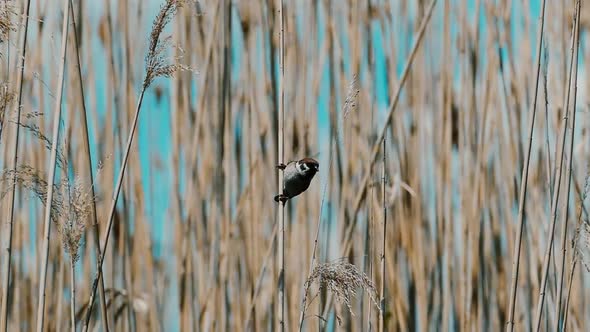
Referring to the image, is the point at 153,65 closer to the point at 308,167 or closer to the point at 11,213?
the point at 11,213

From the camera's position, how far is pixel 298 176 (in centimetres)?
184

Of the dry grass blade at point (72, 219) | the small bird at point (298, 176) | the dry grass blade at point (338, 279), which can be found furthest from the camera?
the small bird at point (298, 176)

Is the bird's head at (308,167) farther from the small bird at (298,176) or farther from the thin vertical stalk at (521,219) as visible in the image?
the thin vertical stalk at (521,219)

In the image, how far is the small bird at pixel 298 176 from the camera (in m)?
1.82

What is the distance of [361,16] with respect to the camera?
93.6 inches

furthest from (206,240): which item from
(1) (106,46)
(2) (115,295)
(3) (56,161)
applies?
(3) (56,161)

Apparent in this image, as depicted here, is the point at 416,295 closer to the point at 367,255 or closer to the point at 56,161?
the point at 367,255

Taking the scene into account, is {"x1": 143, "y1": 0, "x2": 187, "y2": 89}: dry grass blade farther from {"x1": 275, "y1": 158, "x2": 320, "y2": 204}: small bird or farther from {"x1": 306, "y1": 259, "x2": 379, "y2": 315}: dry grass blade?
{"x1": 275, "y1": 158, "x2": 320, "y2": 204}: small bird

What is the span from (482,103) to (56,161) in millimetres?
1498

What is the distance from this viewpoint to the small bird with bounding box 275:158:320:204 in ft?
5.97

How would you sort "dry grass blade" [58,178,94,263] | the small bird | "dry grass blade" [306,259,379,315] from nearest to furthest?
"dry grass blade" [58,178,94,263], "dry grass blade" [306,259,379,315], the small bird

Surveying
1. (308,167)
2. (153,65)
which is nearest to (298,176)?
(308,167)

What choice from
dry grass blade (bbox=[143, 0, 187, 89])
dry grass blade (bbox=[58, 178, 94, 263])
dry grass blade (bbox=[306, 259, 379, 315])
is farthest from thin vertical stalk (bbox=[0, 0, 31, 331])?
dry grass blade (bbox=[306, 259, 379, 315])

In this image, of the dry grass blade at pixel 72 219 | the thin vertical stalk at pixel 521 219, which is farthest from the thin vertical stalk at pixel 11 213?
the thin vertical stalk at pixel 521 219
